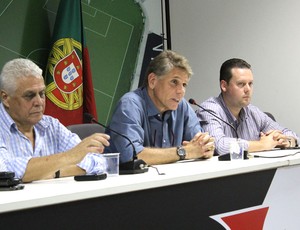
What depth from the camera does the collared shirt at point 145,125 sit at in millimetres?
2693

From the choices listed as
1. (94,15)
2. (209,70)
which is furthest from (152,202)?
(209,70)

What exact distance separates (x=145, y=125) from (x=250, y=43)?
2034mm

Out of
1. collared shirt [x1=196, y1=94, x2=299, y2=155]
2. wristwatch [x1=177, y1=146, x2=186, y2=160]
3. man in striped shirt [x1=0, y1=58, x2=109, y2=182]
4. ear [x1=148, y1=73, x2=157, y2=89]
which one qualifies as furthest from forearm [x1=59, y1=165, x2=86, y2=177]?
collared shirt [x1=196, y1=94, x2=299, y2=155]

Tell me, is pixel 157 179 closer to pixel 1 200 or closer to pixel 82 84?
pixel 1 200

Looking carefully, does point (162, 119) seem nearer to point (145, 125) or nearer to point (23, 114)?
point (145, 125)

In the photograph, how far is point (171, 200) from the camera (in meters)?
1.89

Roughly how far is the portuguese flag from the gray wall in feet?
4.09

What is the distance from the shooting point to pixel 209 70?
4.84 meters

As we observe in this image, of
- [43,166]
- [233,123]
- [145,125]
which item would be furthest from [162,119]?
[43,166]

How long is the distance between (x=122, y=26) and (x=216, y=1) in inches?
37.6

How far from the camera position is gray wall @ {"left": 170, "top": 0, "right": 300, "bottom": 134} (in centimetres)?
429

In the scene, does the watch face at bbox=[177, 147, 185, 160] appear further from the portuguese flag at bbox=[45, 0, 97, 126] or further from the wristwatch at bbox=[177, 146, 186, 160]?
the portuguese flag at bbox=[45, 0, 97, 126]

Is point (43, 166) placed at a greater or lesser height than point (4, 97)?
lesser

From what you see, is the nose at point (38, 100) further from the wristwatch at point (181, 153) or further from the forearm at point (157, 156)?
the wristwatch at point (181, 153)
